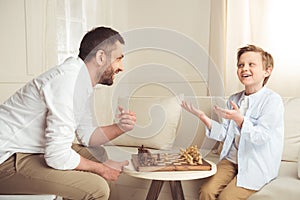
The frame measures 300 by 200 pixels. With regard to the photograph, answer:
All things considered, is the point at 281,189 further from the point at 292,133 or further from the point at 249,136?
the point at 292,133

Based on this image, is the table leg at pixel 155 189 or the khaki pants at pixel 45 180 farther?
the table leg at pixel 155 189

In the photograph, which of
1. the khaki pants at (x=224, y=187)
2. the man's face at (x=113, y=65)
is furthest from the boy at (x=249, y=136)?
the man's face at (x=113, y=65)

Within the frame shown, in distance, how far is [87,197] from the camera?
137 cm

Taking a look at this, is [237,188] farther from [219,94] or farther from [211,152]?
[219,94]

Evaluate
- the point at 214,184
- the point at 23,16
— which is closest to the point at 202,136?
the point at 214,184

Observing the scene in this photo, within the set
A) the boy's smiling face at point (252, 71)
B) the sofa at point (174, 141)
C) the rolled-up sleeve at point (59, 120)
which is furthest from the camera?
the sofa at point (174, 141)

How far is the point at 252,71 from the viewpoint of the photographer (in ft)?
5.76

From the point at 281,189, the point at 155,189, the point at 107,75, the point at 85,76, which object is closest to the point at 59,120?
the point at 85,76

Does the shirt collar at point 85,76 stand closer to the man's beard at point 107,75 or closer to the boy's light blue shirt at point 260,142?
the man's beard at point 107,75

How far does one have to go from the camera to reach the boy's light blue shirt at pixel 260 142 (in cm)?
160

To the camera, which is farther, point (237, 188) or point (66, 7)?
point (66, 7)

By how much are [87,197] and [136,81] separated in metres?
1.88

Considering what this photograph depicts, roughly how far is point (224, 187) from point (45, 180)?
85 centimetres

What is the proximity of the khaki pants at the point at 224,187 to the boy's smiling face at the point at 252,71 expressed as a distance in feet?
1.37
